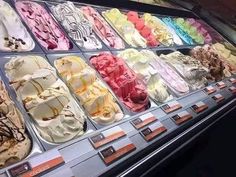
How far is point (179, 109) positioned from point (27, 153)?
1419 mm

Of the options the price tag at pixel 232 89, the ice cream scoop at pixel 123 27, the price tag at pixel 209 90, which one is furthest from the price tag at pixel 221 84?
the ice cream scoop at pixel 123 27

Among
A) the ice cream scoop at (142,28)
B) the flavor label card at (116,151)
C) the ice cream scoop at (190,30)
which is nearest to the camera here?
the flavor label card at (116,151)

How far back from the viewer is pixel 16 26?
6.81ft

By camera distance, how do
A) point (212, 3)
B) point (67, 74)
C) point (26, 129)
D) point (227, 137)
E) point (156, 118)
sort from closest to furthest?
point (26, 129), point (67, 74), point (156, 118), point (227, 137), point (212, 3)

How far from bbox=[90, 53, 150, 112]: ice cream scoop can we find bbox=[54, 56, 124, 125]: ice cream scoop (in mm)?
146

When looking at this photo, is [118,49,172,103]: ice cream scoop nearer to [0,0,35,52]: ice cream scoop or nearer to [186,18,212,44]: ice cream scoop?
[0,0,35,52]: ice cream scoop

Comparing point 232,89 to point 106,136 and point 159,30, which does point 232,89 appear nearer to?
point 159,30

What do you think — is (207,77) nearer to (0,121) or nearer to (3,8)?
(3,8)

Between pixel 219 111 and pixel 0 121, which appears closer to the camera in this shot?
pixel 0 121

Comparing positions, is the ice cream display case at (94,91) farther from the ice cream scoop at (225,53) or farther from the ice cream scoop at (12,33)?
the ice cream scoop at (225,53)

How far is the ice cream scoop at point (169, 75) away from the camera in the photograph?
2.79 m

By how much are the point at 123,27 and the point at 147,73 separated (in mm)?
706

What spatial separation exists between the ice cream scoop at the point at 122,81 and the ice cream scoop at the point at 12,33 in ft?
1.72

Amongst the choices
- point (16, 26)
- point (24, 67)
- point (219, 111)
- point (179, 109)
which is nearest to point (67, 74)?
point (24, 67)
